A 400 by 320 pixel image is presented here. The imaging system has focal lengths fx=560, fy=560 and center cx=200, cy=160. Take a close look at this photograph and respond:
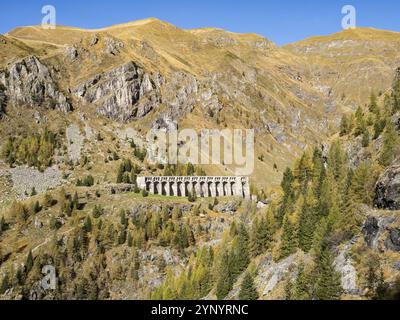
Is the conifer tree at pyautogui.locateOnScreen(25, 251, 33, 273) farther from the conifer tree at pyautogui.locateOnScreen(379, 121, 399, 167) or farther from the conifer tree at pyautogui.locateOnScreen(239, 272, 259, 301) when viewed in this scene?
the conifer tree at pyautogui.locateOnScreen(379, 121, 399, 167)

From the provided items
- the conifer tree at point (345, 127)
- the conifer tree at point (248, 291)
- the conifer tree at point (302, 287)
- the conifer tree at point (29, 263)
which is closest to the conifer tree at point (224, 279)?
the conifer tree at point (248, 291)

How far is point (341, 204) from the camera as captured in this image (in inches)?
3514

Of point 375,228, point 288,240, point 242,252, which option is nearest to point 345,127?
point 242,252

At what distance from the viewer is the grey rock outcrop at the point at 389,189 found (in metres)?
76.8

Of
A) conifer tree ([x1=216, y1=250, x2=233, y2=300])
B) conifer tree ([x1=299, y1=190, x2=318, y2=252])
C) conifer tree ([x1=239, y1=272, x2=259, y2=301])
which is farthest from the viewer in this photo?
conifer tree ([x1=216, y1=250, x2=233, y2=300])

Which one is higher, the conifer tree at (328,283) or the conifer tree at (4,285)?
the conifer tree at (328,283)

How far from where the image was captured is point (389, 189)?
7869 cm

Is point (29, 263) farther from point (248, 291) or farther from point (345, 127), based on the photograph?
point (345, 127)

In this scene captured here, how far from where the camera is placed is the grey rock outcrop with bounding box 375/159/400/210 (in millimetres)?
76769

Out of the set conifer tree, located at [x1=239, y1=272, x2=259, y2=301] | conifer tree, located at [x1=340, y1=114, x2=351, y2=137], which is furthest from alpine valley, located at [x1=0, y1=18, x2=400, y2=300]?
conifer tree, located at [x1=340, y1=114, x2=351, y2=137]

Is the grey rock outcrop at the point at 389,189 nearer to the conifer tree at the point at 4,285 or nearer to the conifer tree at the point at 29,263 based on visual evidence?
the conifer tree at the point at 29,263

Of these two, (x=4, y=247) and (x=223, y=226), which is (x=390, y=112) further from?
(x=4, y=247)
